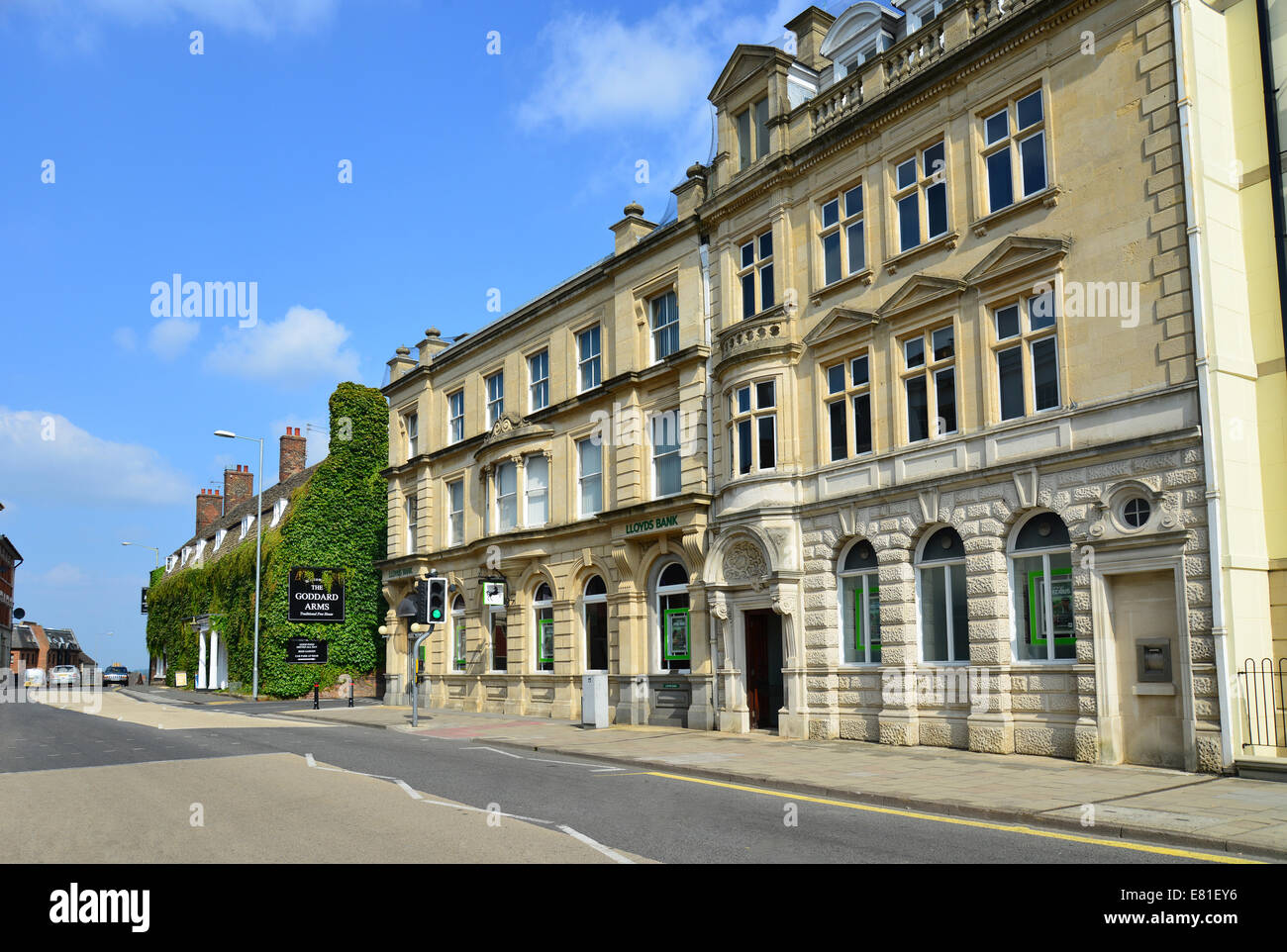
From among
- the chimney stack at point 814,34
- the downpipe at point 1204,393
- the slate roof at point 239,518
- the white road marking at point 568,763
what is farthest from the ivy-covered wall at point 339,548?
the downpipe at point 1204,393

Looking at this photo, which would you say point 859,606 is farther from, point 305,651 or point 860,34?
point 305,651

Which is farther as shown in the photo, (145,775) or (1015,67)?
(1015,67)

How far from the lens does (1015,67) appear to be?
17359 millimetres

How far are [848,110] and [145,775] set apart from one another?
56.2ft

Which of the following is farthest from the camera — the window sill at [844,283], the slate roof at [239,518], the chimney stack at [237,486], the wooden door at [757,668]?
the chimney stack at [237,486]

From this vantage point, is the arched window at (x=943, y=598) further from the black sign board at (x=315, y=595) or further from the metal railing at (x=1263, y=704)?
the black sign board at (x=315, y=595)

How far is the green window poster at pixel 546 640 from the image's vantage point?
29.2 m

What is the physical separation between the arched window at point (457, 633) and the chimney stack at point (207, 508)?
43985mm

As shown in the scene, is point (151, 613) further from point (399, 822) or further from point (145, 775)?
point (399, 822)

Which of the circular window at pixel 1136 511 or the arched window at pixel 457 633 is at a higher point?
the circular window at pixel 1136 511

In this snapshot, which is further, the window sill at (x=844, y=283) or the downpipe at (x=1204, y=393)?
the window sill at (x=844, y=283)

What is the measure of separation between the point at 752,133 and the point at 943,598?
11.4 meters
